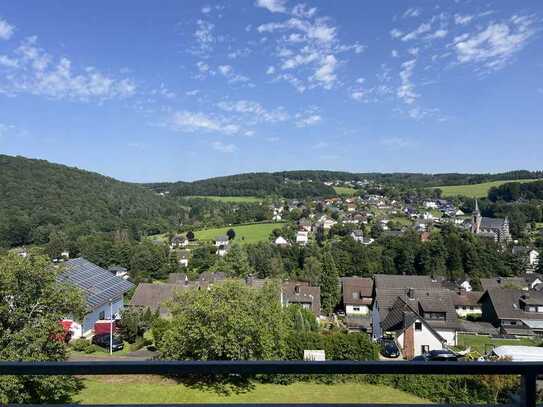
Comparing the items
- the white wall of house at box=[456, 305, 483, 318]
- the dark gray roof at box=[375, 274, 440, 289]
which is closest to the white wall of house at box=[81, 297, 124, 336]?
the dark gray roof at box=[375, 274, 440, 289]

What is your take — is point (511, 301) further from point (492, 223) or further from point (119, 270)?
point (492, 223)

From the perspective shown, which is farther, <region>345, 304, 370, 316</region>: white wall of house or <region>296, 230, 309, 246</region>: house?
<region>296, 230, 309, 246</region>: house

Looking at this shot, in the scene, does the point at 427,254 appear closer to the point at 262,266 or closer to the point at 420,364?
the point at 262,266

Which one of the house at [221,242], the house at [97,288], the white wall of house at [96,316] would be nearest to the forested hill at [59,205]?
the house at [221,242]

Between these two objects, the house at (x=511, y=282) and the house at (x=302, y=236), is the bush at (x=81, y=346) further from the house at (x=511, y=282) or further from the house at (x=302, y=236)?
the house at (x=302, y=236)

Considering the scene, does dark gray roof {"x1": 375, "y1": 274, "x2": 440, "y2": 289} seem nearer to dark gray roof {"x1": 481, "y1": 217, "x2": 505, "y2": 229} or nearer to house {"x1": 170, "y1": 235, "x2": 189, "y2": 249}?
house {"x1": 170, "y1": 235, "x2": 189, "y2": 249}

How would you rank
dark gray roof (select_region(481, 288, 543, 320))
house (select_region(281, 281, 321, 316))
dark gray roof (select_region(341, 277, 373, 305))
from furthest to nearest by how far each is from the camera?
dark gray roof (select_region(341, 277, 373, 305)) < house (select_region(281, 281, 321, 316)) < dark gray roof (select_region(481, 288, 543, 320))

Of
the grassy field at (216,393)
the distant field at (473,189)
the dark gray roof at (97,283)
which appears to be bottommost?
the dark gray roof at (97,283)
